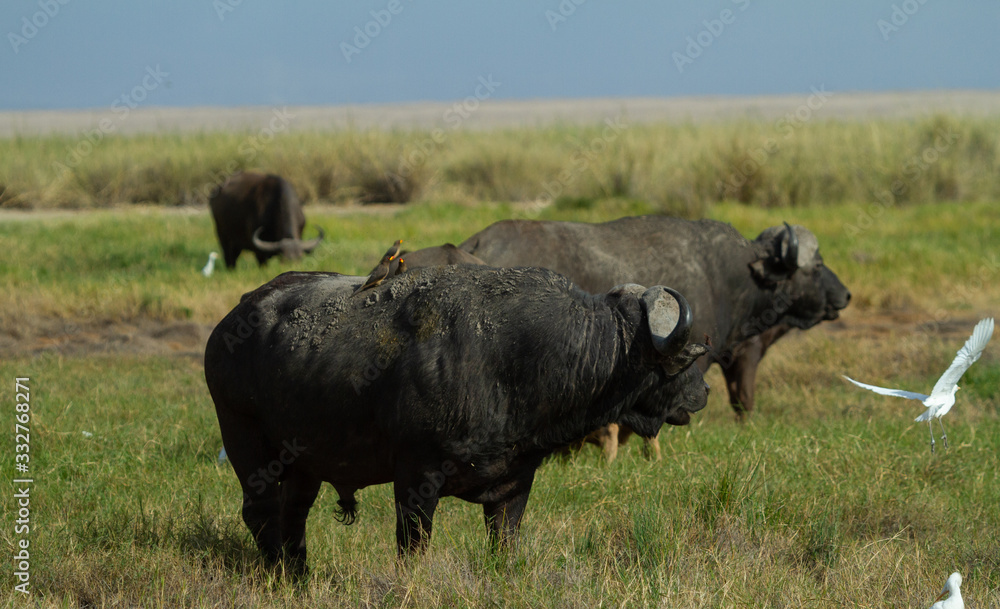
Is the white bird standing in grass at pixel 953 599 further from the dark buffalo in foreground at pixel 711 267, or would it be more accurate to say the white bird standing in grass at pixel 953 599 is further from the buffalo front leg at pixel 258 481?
the dark buffalo in foreground at pixel 711 267

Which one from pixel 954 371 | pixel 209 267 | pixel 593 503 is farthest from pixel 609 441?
pixel 209 267

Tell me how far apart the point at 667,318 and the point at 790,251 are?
4339mm

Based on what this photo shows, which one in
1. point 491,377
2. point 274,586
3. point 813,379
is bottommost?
point 813,379

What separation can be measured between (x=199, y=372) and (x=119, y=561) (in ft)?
16.8

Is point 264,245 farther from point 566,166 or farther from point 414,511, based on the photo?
point 566,166

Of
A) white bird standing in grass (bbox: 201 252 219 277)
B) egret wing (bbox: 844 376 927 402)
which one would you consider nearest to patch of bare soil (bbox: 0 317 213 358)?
white bird standing in grass (bbox: 201 252 219 277)

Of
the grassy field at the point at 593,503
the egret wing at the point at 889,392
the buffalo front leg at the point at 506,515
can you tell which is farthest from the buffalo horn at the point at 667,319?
the grassy field at the point at 593,503

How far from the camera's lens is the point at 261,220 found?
15766 mm

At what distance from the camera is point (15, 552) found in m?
4.40

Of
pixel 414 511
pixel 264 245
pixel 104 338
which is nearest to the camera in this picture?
pixel 414 511

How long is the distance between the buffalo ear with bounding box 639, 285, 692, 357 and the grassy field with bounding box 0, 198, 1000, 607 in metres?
0.96

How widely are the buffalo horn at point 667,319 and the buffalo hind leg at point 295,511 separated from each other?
1762mm

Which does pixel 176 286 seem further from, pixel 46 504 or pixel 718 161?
pixel 718 161

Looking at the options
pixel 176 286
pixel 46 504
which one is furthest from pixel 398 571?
pixel 176 286
